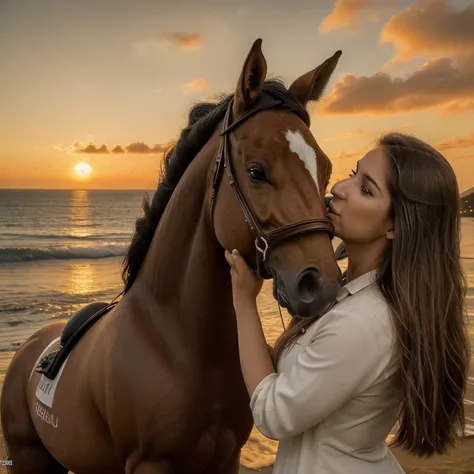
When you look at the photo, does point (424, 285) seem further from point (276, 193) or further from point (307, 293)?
point (276, 193)

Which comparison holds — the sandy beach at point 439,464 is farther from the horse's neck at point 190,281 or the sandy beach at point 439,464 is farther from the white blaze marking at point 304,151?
the white blaze marking at point 304,151

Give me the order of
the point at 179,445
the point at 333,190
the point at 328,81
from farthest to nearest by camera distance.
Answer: the point at 328,81
the point at 179,445
the point at 333,190

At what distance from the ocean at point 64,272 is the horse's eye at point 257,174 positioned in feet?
3.15

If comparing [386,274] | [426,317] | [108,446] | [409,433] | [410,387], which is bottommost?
[108,446]

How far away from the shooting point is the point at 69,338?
9.31 ft

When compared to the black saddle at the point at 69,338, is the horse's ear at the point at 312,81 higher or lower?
higher

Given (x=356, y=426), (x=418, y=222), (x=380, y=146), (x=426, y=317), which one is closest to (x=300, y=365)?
(x=356, y=426)

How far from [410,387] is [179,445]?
935mm

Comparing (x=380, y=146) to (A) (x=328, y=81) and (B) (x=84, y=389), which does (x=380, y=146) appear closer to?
(A) (x=328, y=81)

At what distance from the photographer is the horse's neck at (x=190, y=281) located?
7.22ft

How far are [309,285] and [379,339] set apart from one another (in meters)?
0.27

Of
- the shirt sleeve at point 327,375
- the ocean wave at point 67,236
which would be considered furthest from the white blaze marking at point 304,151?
the ocean wave at point 67,236

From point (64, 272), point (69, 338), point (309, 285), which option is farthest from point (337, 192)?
point (64, 272)

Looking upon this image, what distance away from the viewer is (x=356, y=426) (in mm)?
1829
